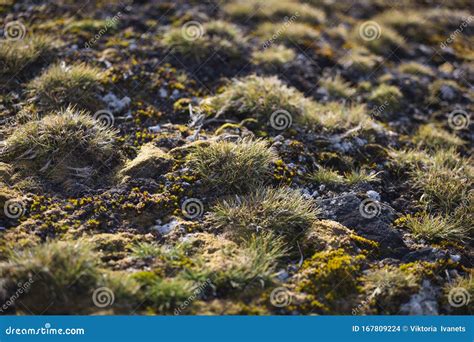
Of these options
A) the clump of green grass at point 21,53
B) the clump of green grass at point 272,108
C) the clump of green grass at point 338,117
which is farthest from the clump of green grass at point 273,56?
the clump of green grass at point 21,53

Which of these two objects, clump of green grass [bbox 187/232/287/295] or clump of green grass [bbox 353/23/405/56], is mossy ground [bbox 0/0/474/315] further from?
clump of green grass [bbox 353/23/405/56]

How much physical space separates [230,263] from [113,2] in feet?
24.8

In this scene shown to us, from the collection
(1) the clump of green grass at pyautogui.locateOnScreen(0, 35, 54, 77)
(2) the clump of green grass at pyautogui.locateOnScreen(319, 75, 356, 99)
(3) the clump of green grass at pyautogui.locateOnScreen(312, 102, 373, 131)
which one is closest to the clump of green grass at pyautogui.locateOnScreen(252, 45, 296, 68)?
(2) the clump of green grass at pyautogui.locateOnScreen(319, 75, 356, 99)

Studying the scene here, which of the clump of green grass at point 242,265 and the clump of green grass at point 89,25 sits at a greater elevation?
the clump of green grass at point 89,25

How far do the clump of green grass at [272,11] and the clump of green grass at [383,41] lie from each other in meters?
1.07

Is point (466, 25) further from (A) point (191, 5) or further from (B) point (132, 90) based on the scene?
(B) point (132, 90)

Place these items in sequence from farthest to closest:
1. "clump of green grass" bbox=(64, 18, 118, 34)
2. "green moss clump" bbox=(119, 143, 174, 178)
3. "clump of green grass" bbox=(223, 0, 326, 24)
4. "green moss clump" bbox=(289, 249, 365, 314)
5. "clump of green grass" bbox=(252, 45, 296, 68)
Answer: "clump of green grass" bbox=(223, 0, 326, 24), "clump of green grass" bbox=(252, 45, 296, 68), "clump of green grass" bbox=(64, 18, 118, 34), "green moss clump" bbox=(119, 143, 174, 178), "green moss clump" bbox=(289, 249, 365, 314)

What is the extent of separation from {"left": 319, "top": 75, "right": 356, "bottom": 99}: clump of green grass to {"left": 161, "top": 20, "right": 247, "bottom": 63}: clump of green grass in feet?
5.88

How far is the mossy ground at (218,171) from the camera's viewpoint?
183 inches

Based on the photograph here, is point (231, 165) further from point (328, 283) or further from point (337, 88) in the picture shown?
point (337, 88)

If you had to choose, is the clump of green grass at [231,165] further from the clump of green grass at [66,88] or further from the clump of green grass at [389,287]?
the clump of green grass at [66,88]

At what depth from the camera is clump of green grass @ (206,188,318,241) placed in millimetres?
5273

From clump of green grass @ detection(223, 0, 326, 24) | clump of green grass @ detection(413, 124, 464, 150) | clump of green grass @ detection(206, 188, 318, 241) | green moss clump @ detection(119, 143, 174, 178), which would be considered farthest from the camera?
clump of green grass @ detection(223, 0, 326, 24)

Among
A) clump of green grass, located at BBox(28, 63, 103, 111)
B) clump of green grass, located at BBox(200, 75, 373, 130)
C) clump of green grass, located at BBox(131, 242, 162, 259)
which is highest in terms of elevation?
clump of green grass, located at BBox(200, 75, 373, 130)
